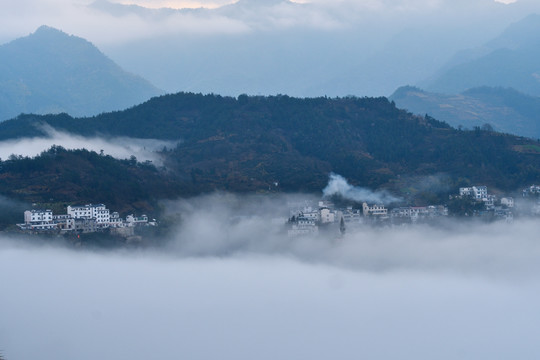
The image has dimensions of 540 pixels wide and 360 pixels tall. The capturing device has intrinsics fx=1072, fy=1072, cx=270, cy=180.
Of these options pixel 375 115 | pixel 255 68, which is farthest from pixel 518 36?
pixel 375 115

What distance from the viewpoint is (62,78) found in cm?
10994

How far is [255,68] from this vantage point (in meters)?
137

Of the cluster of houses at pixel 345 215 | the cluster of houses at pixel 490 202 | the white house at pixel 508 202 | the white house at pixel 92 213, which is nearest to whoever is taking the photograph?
the white house at pixel 92 213

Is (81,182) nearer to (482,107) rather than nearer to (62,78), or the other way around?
(62,78)

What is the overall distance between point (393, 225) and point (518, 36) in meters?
101

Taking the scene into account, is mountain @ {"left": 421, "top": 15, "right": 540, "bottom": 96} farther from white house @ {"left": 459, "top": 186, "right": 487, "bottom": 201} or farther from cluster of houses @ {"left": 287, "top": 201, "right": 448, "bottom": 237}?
cluster of houses @ {"left": 287, "top": 201, "right": 448, "bottom": 237}

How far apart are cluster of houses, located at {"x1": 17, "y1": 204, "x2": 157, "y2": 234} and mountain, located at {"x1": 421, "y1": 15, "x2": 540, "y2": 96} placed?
88.1 m

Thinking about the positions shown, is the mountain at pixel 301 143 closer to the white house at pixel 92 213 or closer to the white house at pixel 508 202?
the white house at pixel 508 202

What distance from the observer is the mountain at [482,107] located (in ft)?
327

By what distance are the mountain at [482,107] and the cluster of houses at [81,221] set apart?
187ft

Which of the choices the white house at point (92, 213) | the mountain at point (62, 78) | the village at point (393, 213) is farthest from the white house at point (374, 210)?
the mountain at point (62, 78)

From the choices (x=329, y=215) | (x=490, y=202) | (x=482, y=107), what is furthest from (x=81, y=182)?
(x=482, y=107)

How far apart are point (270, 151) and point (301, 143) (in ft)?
12.7

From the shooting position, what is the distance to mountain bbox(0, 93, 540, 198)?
181 ft
